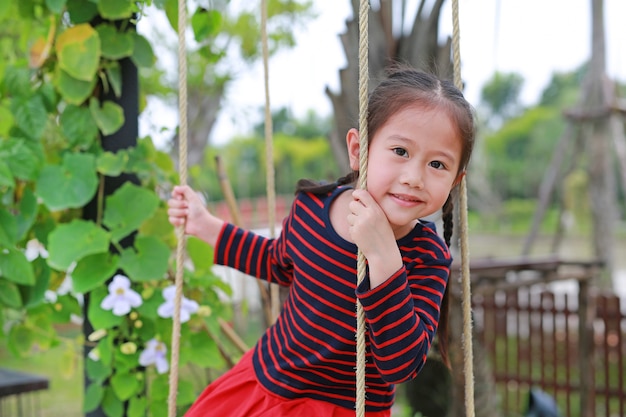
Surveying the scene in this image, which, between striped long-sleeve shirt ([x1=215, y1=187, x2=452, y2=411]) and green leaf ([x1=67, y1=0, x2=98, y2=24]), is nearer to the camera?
striped long-sleeve shirt ([x1=215, y1=187, x2=452, y2=411])

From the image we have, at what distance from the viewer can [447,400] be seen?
9.04 ft

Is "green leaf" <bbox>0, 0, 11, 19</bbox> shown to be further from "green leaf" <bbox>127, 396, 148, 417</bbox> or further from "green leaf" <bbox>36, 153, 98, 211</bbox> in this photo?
"green leaf" <bbox>127, 396, 148, 417</bbox>

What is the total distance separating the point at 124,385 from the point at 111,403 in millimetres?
70

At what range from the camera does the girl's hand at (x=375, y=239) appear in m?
0.86

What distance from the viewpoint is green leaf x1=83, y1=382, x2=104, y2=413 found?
→ 61.6 inches

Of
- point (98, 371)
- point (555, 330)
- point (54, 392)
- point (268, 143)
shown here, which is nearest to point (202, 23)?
point (268, 143)

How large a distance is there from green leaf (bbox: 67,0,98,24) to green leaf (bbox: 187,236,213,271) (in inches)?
22.3

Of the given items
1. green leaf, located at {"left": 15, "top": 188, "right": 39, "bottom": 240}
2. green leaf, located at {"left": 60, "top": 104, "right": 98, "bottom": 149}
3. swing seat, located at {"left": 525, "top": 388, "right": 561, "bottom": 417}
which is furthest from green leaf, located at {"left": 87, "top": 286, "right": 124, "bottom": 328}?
swing seat, located at {"left": 525, "top": 388, "right": 561, "bottom": 417}

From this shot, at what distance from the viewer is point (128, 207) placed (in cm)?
155

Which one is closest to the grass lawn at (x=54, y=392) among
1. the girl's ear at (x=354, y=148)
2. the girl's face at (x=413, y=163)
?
the girl's ear at (x=354, y=148)

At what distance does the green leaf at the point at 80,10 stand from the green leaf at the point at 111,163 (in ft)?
1.01

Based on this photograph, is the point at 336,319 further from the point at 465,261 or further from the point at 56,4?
Answer: the point at 56,4

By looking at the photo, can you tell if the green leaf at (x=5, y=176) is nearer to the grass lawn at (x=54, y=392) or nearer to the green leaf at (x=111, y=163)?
the green leaf at (x=111, y=163)

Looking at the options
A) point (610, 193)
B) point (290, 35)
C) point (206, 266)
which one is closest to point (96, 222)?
point (206, 266)
